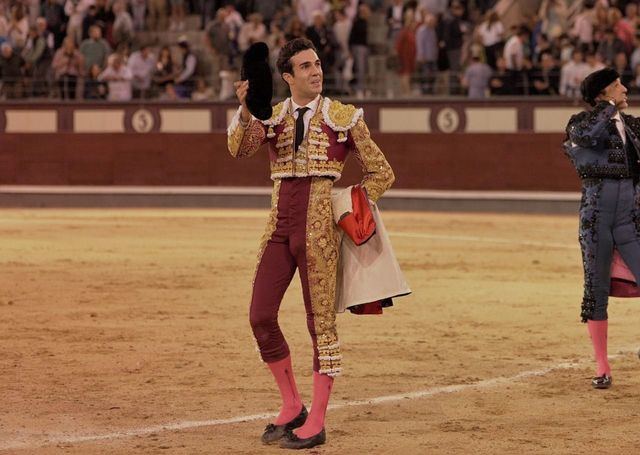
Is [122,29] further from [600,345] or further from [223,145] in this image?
[600,345]

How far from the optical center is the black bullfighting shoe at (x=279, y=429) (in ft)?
19.1

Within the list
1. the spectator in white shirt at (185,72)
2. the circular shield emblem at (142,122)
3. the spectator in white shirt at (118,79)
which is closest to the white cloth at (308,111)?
the spectator in white shirt at (185,72)

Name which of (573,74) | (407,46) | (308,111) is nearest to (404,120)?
(407,46)

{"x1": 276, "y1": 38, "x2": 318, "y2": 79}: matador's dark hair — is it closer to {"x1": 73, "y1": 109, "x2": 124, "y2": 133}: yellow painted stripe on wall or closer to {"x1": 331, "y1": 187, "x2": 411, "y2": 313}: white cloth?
{"x1": 331, "y1": 187, "x2": 411, "y2": 313}: white cloth

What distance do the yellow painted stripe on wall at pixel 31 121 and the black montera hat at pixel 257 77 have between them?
671 inches

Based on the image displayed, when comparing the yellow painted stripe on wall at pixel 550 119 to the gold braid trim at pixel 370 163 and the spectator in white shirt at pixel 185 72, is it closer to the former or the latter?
the spectator in white shirt at pixel 185 72

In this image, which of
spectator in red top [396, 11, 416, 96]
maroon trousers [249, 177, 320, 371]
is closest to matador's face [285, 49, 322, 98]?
maroon trousers [249, 177, 320, 371]

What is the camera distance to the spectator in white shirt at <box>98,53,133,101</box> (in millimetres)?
21594

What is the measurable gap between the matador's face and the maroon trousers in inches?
14.2

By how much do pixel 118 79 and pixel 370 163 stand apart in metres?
16.4

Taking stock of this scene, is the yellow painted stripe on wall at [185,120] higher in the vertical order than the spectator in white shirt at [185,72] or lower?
lower

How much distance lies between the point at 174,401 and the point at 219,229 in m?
9.86

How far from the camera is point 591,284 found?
715 centimetres

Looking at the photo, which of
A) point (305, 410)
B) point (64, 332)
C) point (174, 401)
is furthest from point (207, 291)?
point (305, 410)
